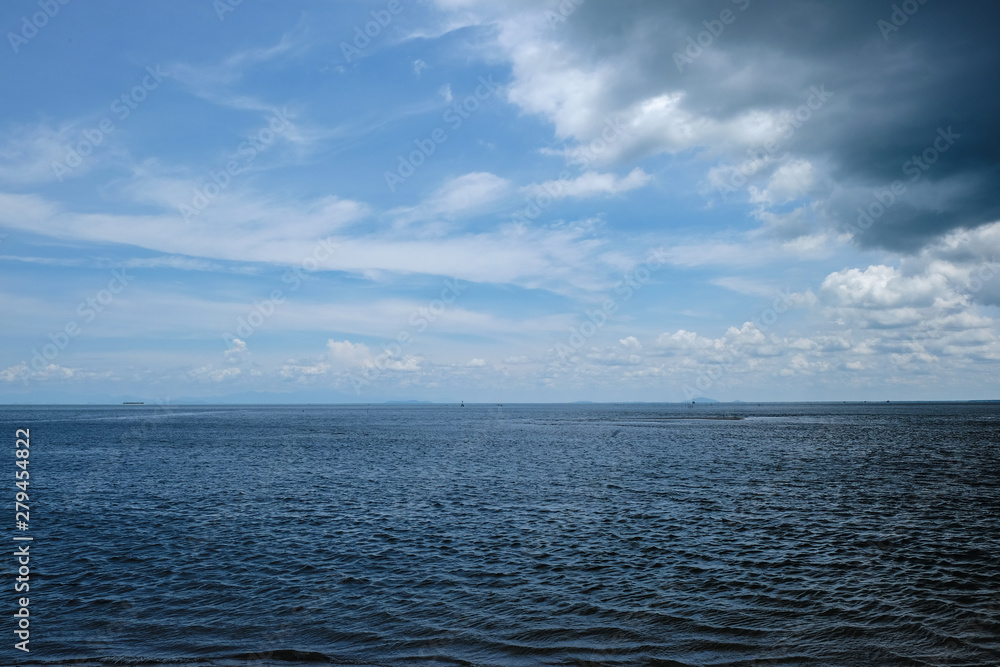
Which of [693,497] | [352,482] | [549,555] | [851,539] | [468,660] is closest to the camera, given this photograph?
[468,660]

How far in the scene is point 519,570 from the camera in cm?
2592

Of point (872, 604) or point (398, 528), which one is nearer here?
point (872, 604)

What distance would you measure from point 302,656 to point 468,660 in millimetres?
5052

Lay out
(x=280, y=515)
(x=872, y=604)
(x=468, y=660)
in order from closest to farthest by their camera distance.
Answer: (x=468, y=660) < (x=872, y=604) < (x=280, y=515)

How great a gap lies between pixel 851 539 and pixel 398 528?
82.1 feet

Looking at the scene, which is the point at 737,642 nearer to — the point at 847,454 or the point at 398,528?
the point at 398,528

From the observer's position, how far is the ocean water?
18266 millimetres

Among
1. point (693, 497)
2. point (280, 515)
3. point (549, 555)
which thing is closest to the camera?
point (549, 555)

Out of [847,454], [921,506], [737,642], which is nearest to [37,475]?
[737,642]

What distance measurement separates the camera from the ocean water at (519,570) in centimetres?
1827

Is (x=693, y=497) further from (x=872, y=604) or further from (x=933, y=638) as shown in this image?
(x=933, y=638)

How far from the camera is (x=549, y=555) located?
28.4 m

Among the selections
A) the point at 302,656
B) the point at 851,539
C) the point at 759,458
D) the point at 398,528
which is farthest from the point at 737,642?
the point at 759,458

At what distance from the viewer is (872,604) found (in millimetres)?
21203
